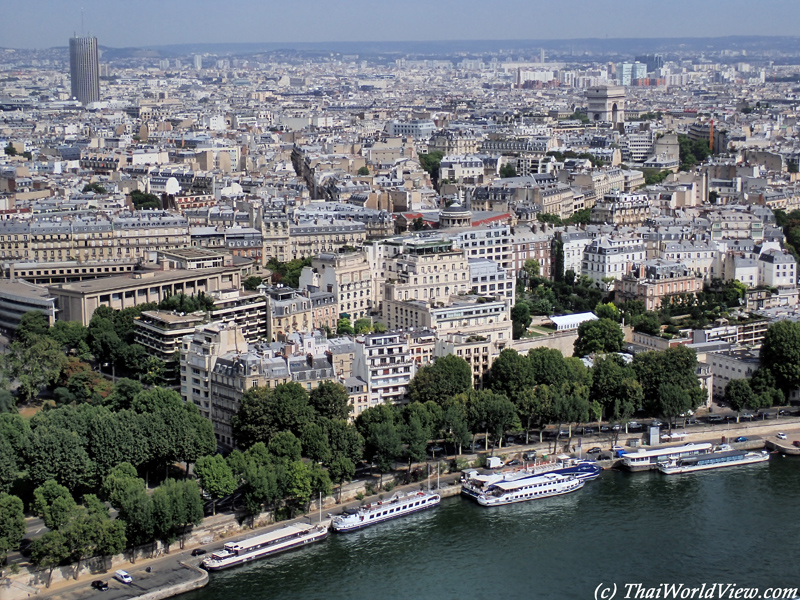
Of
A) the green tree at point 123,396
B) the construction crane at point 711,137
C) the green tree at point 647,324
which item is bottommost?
the green tree at point 123,396

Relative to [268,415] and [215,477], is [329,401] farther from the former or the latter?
[215,477]

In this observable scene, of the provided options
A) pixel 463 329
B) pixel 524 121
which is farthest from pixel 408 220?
pixel 524 121

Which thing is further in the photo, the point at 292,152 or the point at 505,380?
the point at 292,152

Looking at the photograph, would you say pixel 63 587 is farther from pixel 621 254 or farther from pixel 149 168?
pixel 149 168

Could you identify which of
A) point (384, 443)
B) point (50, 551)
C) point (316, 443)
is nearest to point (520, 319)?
point (384, 443)

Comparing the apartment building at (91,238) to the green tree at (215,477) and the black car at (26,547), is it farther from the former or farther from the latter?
the black car at (26,547)

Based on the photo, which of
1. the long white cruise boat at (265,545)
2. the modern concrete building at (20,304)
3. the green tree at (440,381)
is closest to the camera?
the long white cruise boat at (265,545)

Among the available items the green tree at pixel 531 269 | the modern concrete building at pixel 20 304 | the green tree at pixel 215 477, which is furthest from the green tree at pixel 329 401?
the green tree at pixel 531 269
